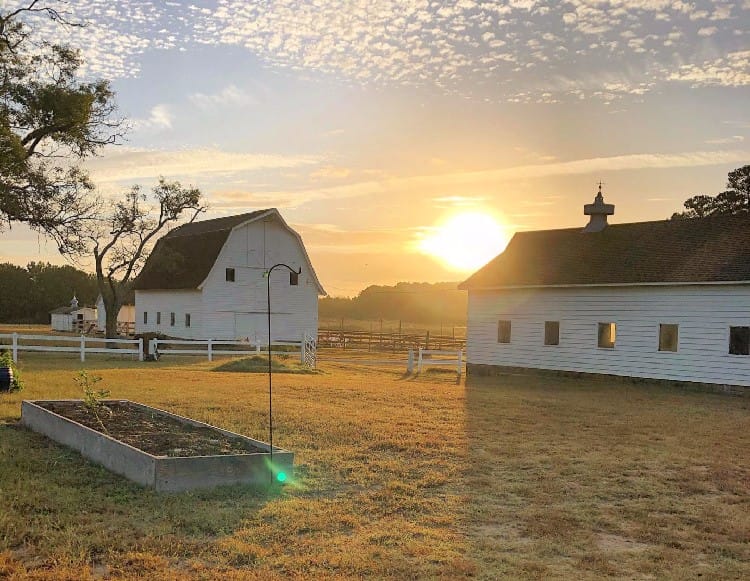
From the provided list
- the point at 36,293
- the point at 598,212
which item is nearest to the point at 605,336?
the point at 598,212

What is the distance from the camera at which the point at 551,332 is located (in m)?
29.5

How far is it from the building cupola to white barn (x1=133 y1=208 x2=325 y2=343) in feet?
59.7

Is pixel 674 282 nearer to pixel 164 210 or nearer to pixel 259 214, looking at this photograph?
pixel 259 214

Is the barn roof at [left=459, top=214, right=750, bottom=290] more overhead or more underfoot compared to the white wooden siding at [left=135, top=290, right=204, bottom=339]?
more overhead

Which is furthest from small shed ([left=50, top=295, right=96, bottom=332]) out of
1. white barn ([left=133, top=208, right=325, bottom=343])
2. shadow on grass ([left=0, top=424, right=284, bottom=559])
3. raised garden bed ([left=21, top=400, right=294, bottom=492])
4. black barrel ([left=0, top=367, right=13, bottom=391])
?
shadow on grass ([left=0, top=424, right=284, bottom=559])

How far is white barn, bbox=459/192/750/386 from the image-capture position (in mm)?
24281

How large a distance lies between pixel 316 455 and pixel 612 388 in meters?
17.3

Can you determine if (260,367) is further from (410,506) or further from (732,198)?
(732,198)

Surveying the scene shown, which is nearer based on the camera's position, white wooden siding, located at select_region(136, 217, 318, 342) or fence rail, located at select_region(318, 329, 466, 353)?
white wooden siding, located at select_region(136, 217, 318, 342)

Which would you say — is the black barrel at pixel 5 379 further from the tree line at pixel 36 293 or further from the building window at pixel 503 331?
the tree line at pixel 36 293

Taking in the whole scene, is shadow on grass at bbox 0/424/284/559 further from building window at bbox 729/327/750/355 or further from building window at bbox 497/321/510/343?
building window at bbox 497/321/510/343

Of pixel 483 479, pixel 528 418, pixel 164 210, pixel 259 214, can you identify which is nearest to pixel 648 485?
pixel 483 479

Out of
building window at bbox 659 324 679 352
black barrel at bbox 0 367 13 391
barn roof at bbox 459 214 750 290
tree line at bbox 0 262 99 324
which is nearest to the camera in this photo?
black barrel at bbox 0 367 13 391

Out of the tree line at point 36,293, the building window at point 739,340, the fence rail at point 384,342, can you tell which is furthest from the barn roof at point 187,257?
the tree line at point 36,293
